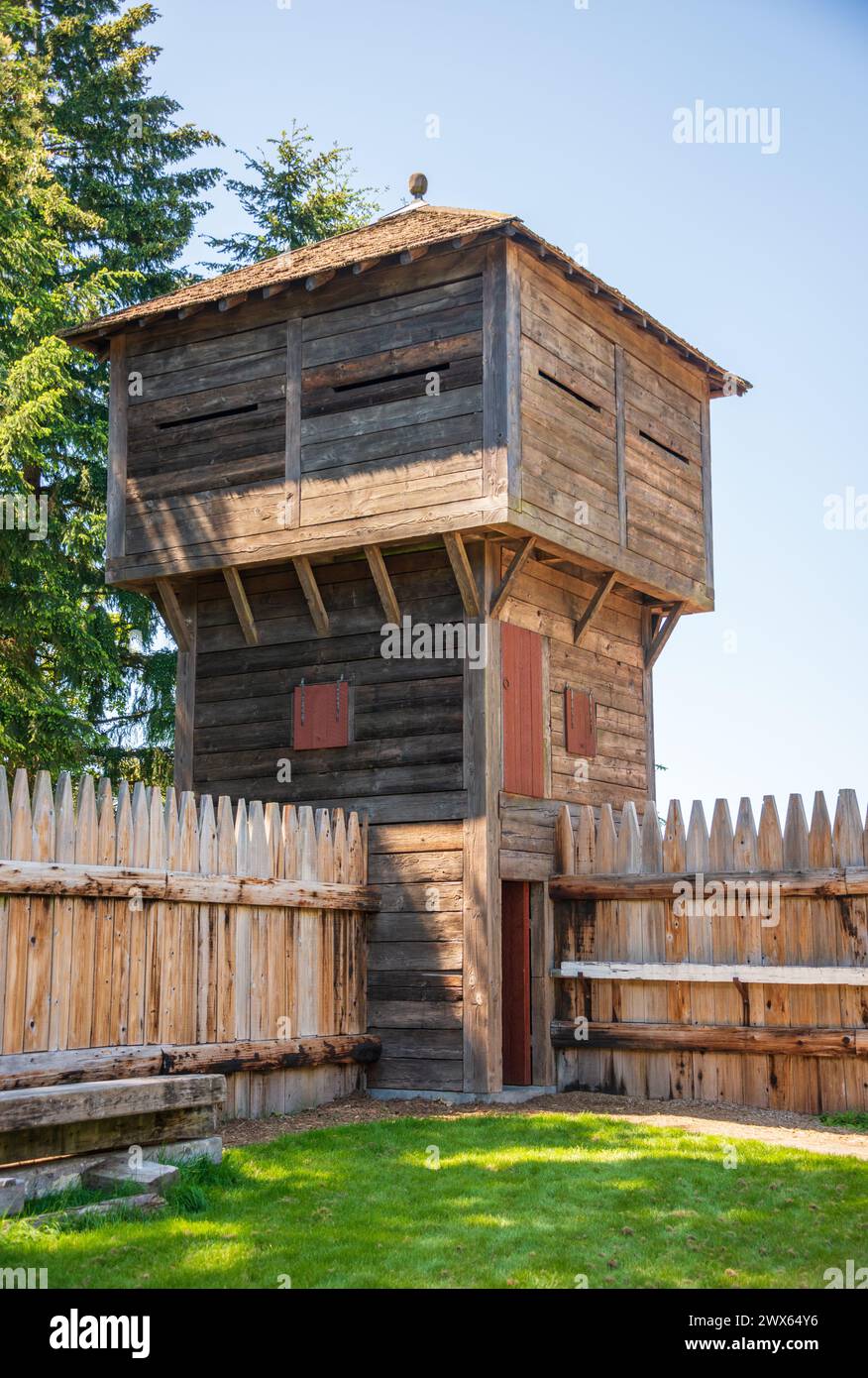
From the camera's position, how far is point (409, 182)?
17719mm

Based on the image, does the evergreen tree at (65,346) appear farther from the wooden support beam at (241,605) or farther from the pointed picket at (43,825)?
the pointed picket at (43,825)

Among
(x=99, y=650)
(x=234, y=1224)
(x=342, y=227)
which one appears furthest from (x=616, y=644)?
(x=342, y=227)

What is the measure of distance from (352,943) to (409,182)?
31.6 ft

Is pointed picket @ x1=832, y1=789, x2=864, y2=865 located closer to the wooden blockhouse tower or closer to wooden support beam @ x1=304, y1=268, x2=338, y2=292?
the wooden blockhouse tower

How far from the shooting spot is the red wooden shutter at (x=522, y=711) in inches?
582

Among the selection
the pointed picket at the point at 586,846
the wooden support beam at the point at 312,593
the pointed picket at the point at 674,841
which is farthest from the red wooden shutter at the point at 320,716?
the pointed picket at the point at 674,841

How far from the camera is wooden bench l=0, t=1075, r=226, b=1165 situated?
8203 mm

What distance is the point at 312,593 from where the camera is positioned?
1570cm

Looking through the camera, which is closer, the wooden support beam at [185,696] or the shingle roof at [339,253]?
the shingle roof at [339,253]

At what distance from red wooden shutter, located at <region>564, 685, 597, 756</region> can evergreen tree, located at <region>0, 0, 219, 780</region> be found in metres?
8.81

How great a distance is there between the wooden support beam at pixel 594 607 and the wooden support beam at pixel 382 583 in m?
2.53

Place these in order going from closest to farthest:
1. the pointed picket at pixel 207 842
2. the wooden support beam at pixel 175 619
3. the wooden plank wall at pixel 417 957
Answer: the pointed picket at pixel 207 842, the wooden plank wall at pixel 417 957, the wooden support beam at pixel 175 619

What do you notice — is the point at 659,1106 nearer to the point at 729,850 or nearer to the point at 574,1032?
the point at 574,1032

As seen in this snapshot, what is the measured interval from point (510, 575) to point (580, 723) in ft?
8.51
